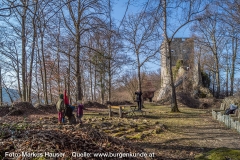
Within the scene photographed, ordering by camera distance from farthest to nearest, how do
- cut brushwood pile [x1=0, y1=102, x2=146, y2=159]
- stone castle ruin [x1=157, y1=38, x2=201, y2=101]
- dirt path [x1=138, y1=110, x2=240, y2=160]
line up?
1. stone castle ruin [x1=157, y1=38, x2=201, y2=101]
2. dirt path [x1=138, y1=110, x2=240, y2=160]
3. cut brushwood pile [x1=0, y1=102, x2=146, y2=159]

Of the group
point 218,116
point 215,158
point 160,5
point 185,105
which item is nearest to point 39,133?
point 160,5

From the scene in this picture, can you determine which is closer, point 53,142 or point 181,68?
point 53,142


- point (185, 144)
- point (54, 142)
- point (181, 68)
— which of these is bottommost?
point (185, 144)

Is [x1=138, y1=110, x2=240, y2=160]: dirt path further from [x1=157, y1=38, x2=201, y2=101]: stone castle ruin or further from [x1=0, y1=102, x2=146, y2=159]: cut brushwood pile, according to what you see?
[x1=157, y1=38, x2=201, y2=101]: stone castle ruin

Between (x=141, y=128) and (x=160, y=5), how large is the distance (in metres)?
5.20

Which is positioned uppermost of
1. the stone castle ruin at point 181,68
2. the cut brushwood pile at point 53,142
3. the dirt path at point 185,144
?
the stone castle ruin at point 181,68

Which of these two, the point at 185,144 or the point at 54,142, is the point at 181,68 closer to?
the point at 185,144

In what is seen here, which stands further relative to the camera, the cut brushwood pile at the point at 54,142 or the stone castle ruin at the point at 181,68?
the stone castle ruin at the point at 181,68

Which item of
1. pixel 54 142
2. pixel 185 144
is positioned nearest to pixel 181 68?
pixel 185 144

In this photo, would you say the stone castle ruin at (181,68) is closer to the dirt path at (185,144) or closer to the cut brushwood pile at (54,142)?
the dirt path at (185,144)

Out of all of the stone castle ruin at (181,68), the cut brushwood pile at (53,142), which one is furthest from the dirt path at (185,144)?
the stone castle ruin at (181,68)

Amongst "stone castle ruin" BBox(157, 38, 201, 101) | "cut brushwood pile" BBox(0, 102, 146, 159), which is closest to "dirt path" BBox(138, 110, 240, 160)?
"cut brushwood pile" BBox(0, 102, 146, 159)

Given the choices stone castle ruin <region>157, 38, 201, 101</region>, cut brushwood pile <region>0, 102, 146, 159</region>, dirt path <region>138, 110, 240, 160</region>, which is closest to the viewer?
cut brushwood pile <region>0, 102, 146, 159</region>

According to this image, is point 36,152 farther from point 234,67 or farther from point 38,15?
point 234,67
